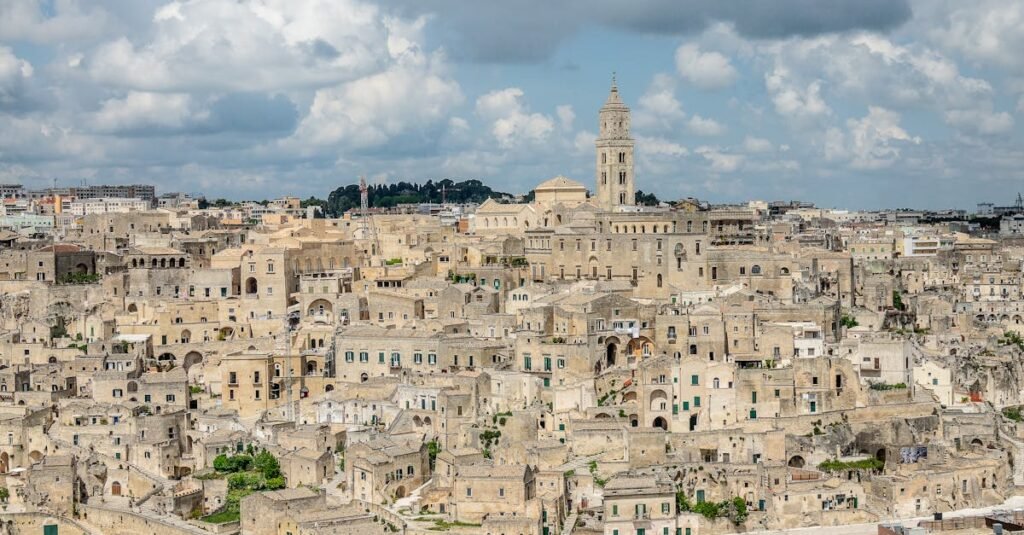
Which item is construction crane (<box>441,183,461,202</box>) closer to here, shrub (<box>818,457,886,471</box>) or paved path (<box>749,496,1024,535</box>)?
shrub (<box>818,457,886,471</box>)

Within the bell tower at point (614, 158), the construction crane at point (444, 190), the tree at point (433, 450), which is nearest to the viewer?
the tree at point (433, 450)

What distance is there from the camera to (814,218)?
108500 millimetres

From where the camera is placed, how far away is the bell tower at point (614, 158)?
73.1m

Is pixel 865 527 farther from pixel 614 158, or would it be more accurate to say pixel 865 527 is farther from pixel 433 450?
pixel 614 158

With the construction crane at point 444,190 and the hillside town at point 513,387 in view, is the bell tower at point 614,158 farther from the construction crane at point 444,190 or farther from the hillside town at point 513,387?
the construction crane at point 444,190

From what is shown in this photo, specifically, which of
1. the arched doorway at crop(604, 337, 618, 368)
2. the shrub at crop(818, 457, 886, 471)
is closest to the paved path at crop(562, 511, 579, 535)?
the shrub at crop(818, 457, 886, 471)

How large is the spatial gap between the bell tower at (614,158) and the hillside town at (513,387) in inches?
287

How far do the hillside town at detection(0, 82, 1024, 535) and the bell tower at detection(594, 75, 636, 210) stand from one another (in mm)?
7301

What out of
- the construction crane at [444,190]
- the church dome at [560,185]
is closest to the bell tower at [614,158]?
the church dome at [560,185]

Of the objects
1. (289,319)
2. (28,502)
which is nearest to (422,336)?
(289,319)

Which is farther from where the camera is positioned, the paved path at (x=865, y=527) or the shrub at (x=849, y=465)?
the shrub at (x=849, y=465)

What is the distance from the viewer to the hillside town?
41375 mm

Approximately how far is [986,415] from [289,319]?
25.6m

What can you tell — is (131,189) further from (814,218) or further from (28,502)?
(28,502)
